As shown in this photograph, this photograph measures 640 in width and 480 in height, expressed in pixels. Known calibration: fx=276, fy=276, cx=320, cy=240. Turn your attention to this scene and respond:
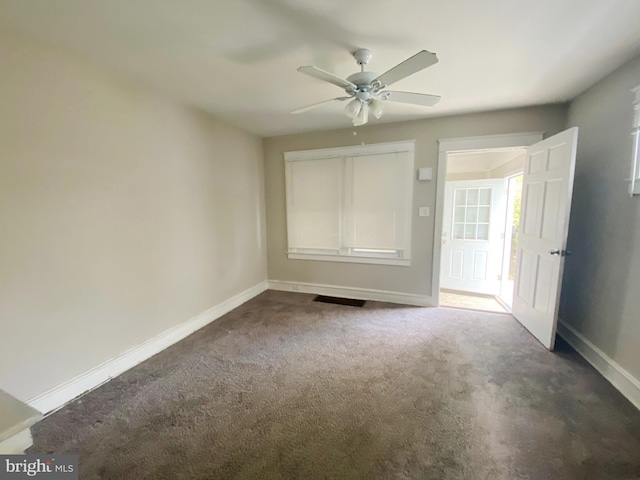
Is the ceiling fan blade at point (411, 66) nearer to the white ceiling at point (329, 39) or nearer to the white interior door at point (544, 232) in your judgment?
the white ceiling at point (329, 39)

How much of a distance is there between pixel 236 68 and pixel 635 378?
3.62m

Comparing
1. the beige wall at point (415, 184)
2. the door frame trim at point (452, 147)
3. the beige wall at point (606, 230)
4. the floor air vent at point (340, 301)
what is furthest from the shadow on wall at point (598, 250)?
the floor air vent at point (340, 301)

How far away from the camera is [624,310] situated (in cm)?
204

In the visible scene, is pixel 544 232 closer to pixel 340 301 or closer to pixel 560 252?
pixel 560 252

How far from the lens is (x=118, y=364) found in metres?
2.24

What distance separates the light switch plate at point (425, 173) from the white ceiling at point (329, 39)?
3.18 ft

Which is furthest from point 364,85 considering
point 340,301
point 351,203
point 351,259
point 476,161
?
point 476,161

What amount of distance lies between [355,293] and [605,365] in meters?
2.51

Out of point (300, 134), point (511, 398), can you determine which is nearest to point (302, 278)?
point (300, 134)

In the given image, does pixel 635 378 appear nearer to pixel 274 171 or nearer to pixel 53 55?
pixel 274 171

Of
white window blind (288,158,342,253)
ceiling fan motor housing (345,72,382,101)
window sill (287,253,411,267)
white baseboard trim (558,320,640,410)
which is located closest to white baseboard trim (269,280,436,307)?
window sill (287,253,411,267)

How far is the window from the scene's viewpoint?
3568mm

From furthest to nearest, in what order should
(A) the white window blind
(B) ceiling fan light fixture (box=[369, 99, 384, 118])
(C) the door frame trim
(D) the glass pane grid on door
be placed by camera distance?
(D) the glass pane grid on door → (A) the white window blind → (C) the door frame trim → (B) ceiling fan light fixture (box=[369, 99, 384, 118])

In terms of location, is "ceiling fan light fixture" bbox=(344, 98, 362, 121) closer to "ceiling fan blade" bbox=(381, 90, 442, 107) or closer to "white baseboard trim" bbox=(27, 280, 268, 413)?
"ceiling fan blade" bbox=(381, 90, 442, 107)
